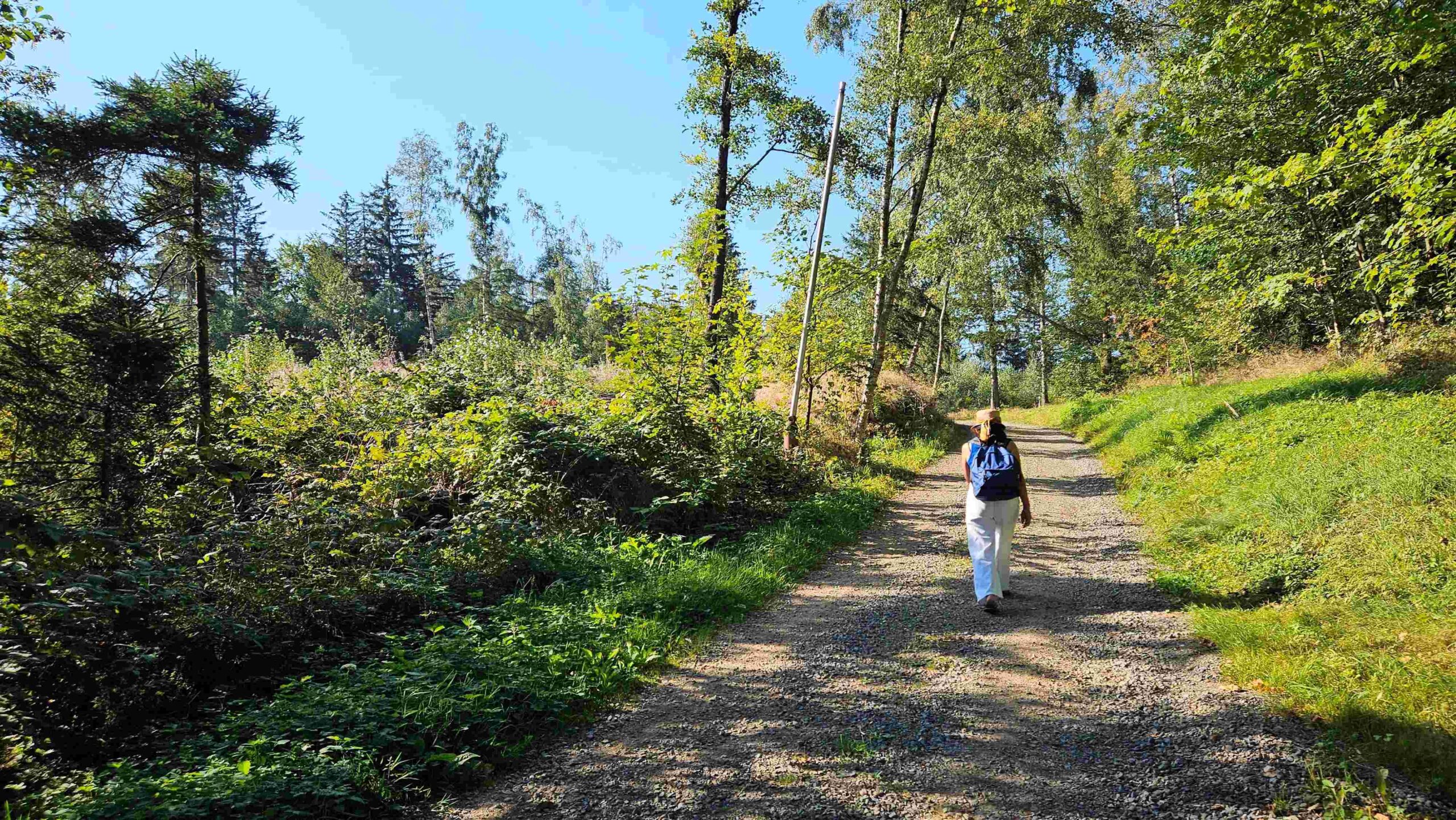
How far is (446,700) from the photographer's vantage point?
3.74 meters

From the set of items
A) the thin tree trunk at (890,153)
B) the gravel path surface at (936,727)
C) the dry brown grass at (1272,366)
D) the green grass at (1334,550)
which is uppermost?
the thin tree trunk at (890,153)

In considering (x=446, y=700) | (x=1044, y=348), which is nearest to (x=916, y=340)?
(x=1044, y=348)

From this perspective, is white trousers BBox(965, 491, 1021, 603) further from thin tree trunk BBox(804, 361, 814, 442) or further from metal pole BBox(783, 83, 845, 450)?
thin tree trunk BBox(804, 361, 814, 442)

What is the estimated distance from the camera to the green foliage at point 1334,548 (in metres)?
3.50

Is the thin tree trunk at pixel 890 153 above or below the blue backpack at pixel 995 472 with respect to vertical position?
above

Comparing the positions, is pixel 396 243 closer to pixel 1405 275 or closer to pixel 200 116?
pixel 200 116

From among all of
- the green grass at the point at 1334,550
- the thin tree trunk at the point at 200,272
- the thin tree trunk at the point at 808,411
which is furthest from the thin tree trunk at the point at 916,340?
the thin tree trunk at the point at 200,272

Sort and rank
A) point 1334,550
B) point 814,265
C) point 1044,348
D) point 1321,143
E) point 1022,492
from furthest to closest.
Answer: point 1044,348 < point 814,265 < point 1321,143 < point 1022,492 < point 1334,550

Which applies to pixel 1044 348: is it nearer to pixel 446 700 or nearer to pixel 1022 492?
pixel 1022 492

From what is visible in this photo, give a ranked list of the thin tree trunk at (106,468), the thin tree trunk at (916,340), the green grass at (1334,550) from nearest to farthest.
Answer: the green grass at (1334,550), the thin tree trunk at (106,468), the thin tree trunk at (916,340)

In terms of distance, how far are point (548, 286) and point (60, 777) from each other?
72.0 meters

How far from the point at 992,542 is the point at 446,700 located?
4.64 m

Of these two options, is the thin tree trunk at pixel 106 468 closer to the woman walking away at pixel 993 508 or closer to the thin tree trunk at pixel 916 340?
the woman walking away at pixel 993 508

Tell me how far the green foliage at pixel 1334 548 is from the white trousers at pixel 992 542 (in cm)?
148
